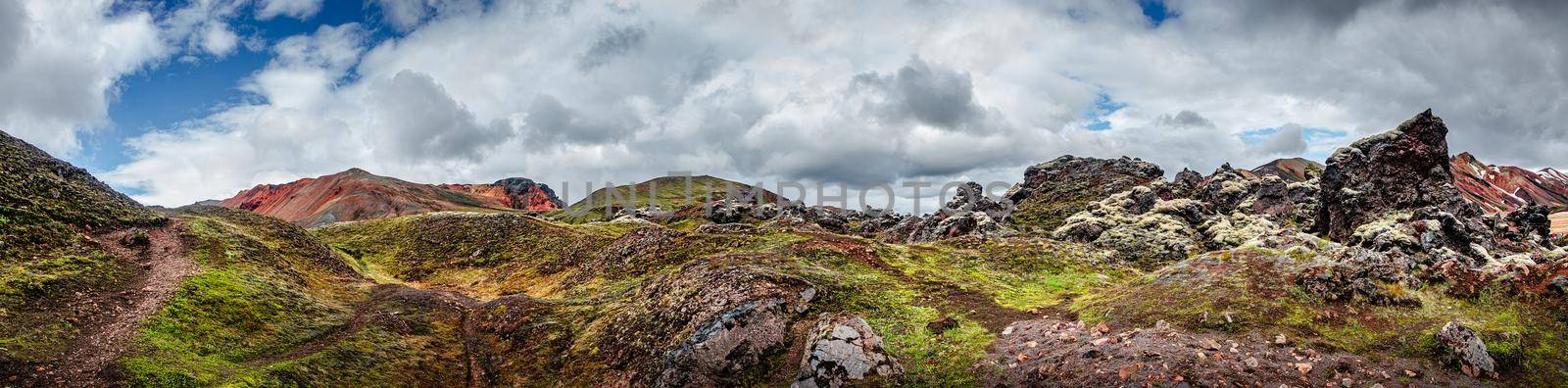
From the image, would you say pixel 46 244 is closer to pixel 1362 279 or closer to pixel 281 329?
pixel 281 329

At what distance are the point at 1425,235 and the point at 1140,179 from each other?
6198 cm

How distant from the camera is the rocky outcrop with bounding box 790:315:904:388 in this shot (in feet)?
72.4

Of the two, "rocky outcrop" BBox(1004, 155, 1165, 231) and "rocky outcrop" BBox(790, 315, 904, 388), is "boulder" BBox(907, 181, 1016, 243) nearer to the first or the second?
"rocky outcrop" BBox(1004, 155, 1165, 231)

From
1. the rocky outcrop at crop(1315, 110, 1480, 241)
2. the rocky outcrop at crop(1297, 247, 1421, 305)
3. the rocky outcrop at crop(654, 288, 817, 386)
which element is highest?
the rocky outcrop at crop(1315, 110, 1480, 241)

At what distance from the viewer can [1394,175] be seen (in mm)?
47719

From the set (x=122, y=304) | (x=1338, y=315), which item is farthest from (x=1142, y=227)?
(x=122, y=304)

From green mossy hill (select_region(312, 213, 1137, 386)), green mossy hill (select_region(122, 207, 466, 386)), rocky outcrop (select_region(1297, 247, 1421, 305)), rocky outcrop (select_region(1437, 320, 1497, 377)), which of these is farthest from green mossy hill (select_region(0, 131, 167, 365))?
rocky outcrop (select_region(1297, 247, 1421, 305))

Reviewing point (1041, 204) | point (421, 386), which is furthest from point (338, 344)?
point (1041, 204)

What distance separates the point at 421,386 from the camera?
26906mm

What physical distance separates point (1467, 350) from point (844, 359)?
17.9 metres

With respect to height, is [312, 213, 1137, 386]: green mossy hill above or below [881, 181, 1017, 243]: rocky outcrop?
below

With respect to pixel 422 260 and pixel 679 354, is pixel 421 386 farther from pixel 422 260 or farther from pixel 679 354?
pixel 422 260

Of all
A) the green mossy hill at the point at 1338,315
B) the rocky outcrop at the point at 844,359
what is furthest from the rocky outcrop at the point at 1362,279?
the rocky outcrop at the point at 844,359

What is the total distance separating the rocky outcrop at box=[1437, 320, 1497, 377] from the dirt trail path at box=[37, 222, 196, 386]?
4156 centimetres
